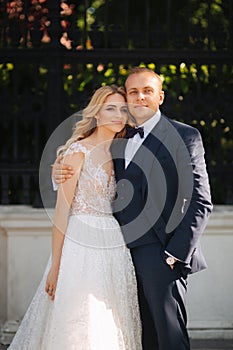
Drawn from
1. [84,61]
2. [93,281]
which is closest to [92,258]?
[93,281]

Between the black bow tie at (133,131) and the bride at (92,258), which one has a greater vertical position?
the black bow tie at (133,131)

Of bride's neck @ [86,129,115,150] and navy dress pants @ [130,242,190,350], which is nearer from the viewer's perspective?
navy dress pants @ [130,242,190,350]

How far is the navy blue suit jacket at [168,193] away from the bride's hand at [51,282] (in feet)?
1.53

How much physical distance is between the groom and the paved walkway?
1.45 meters

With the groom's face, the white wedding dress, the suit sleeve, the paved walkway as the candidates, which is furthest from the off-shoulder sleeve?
the paved walkway

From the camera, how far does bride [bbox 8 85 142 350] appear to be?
185 inches

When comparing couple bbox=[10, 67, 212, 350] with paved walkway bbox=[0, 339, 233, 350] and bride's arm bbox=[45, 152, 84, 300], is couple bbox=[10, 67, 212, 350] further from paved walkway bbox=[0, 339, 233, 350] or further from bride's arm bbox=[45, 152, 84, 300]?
paved walkway bbox=[0, 339, 233, 350]

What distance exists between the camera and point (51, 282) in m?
4.84

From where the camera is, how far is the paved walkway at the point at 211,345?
6.13m

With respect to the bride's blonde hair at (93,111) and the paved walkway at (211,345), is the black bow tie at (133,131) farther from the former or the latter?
the paved walkway at (211,345)

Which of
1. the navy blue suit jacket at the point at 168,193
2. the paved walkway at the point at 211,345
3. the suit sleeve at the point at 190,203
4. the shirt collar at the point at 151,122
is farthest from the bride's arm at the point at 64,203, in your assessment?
the paved walkway at the point at 211,345

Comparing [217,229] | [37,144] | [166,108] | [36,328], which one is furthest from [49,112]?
[36,328]

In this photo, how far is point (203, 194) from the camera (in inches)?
182

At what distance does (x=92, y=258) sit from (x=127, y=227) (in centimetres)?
27
